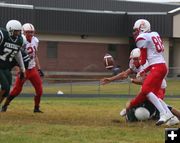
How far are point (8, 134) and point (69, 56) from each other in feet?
122

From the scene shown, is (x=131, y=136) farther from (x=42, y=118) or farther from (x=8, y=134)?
(x=42, y=118)

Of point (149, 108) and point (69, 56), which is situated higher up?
point (149, 108)

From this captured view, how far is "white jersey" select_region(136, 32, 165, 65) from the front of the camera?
10445 mm

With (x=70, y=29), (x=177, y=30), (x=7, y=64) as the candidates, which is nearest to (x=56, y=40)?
(x=70, y=29)

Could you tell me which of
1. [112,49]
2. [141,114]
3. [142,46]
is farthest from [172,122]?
[112,49]

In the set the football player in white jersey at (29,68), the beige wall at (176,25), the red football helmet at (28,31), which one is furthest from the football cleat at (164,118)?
the beige wall at (176,25)

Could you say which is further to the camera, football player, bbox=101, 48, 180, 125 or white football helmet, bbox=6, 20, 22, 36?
white football helmet, bbox=6, 20, 22, 36

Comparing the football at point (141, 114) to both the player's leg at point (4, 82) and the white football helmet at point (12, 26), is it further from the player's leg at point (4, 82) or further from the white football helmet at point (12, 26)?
the white football helmet at point (12, 26)

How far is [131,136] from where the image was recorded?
865 centimetres

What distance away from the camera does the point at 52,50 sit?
4516 cm

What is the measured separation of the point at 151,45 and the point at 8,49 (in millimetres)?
3144

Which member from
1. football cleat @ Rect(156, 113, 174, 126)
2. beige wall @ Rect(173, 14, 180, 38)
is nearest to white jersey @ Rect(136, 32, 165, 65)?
football cleat @ Rect(156, 113, 174, 126)

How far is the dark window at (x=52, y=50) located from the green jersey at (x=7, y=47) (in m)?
33.1

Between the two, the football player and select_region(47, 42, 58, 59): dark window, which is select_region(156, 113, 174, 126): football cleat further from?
select_region(47, 42, 58, 59): dark window
